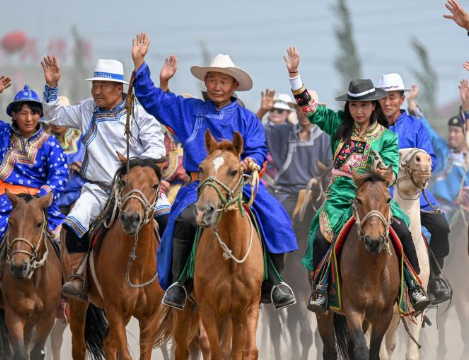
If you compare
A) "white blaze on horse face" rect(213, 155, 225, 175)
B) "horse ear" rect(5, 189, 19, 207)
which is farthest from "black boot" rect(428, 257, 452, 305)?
"horse ear" rect(5, 189, 19, 207)

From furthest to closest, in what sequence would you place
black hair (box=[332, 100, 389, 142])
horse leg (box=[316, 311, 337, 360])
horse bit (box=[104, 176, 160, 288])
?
1. horse leg (box=[316, 311, 337, 360])
2. black hair (box=[332, 100, 389, 142])
3. horse bit (box=[104, 176, 160, 288])

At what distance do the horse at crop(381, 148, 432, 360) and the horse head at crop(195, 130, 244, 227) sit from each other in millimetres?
2980

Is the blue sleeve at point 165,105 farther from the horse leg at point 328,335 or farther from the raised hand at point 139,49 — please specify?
the horse leg at point 328,335

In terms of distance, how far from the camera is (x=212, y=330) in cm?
909

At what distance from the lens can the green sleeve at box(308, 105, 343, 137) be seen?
1062cm

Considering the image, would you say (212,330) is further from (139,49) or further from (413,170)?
(413,170)

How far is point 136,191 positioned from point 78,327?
2.07m

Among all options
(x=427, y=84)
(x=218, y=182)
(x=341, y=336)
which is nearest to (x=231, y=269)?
(x=218, y=182)

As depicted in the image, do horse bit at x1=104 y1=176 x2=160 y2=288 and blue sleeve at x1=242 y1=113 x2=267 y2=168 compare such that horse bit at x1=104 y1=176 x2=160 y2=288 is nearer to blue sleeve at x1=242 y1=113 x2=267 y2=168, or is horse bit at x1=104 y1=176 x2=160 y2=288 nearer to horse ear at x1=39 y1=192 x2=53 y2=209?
horse ear at x1=39 y1=192 x2=53 y2=209

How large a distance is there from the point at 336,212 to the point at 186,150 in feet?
4.92

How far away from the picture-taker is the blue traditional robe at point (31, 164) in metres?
11.7

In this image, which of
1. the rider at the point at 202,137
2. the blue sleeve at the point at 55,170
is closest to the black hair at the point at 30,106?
the blue sleeve at the point at 55,170

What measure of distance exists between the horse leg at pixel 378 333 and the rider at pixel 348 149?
331mm

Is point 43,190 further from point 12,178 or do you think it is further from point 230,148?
point 230,148
